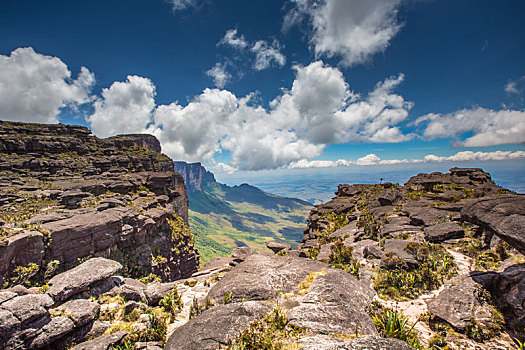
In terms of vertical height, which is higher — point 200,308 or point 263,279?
point 263,279

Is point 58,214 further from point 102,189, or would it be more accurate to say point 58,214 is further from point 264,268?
point 264,268

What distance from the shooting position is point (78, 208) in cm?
4000

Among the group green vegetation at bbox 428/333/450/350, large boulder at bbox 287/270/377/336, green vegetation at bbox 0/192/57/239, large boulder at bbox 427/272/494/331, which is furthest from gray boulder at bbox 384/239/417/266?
green vegetation at bbox 0/192/57/239

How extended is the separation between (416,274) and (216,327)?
16.2m

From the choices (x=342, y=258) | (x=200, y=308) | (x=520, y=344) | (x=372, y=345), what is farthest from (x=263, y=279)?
(x=342, y=258)

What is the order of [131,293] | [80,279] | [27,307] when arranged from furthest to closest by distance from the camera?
[131,293] < [80,279] < [27,307]

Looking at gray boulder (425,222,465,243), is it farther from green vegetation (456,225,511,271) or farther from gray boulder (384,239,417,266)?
gray boulder (384,239,417,266)

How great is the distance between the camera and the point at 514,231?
12109mm

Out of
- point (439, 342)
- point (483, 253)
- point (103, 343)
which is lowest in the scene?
point (103, 343)

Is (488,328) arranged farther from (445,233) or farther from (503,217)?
(445,233)

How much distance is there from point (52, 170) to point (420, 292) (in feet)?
289

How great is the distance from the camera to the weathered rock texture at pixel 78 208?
28406 mm

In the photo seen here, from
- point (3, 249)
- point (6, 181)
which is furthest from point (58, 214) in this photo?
point (6, 181)

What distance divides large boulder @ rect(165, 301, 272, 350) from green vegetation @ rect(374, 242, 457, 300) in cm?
1039
